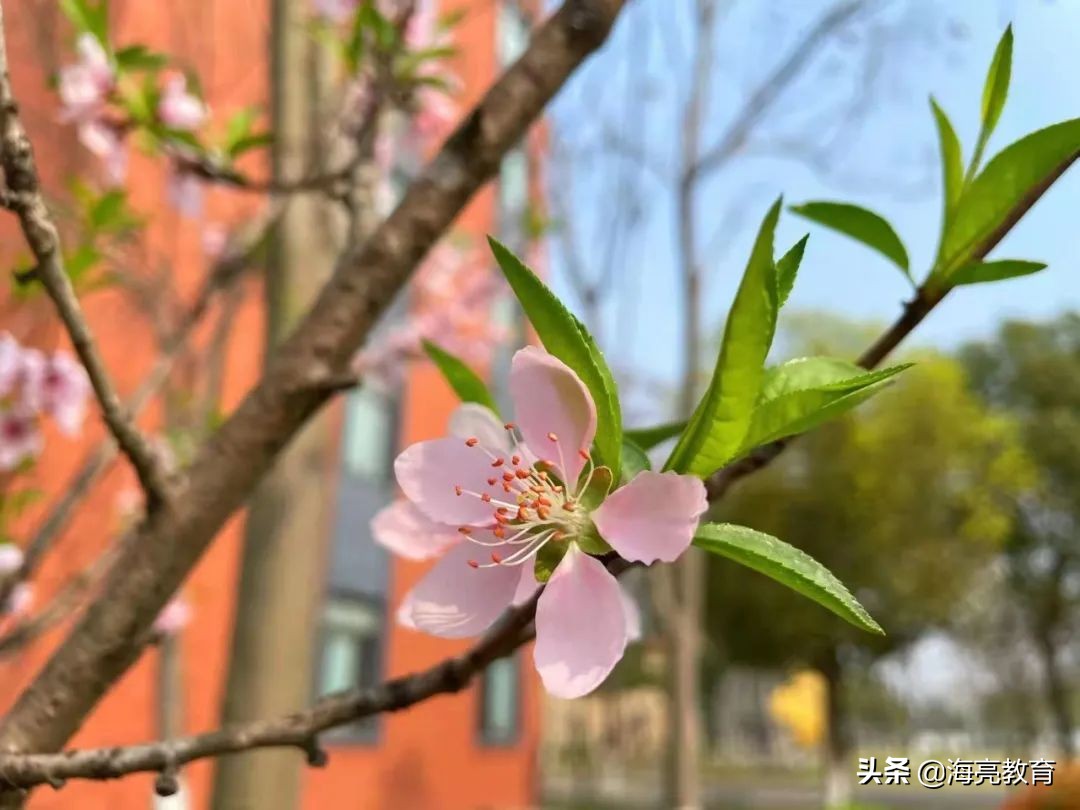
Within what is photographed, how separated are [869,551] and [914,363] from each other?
5.87 metres

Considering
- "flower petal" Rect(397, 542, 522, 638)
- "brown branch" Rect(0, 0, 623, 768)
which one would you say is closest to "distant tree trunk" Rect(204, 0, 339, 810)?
"brown branch" Rect(0, 0, 623, 768)

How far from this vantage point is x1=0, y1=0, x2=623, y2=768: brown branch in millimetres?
518

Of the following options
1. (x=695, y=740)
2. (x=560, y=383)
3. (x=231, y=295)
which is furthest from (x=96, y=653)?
(x=695, y=740)

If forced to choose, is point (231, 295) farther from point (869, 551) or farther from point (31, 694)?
point (869, 551)

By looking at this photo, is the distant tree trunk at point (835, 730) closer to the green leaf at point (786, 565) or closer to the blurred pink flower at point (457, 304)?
the blurred pink flower at point (457, 304)

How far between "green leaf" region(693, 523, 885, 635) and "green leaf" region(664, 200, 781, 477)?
2cm

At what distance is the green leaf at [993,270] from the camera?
1.29 feet

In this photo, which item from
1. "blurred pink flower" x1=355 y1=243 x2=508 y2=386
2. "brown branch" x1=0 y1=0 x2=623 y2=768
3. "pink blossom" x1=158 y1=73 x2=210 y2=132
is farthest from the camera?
"blurred pink flower" x1=355 y1=243 x2=508 y2=386

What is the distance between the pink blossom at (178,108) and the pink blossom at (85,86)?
0.20ft

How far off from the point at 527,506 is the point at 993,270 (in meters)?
0.22

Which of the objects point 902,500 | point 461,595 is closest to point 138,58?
point 461,595

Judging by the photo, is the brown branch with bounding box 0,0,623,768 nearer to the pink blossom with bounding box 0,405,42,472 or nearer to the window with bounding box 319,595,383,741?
the pink blossom with bounding box 0,405,42,472

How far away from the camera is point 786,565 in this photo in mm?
302

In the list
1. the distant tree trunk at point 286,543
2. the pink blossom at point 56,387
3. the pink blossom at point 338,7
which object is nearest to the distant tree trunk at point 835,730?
the distant tree trunk at point 286,543
